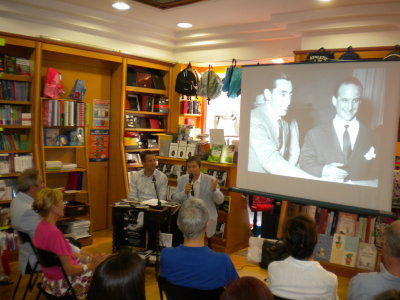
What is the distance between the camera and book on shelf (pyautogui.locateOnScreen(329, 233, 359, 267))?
4000 millimetres

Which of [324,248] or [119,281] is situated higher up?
[119,281]

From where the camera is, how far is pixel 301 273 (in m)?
1.89

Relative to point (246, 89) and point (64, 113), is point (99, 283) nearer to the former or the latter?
point (246, 89)

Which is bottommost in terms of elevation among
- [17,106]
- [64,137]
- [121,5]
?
[64,137]

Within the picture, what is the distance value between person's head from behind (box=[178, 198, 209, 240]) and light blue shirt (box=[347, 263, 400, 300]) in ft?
2.74

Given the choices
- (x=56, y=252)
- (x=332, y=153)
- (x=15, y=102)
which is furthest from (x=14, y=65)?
(x=332, y=153)

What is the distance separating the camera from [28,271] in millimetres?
2996

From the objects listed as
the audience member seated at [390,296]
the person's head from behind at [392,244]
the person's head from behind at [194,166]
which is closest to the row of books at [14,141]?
the person's head from behind at [194,166]

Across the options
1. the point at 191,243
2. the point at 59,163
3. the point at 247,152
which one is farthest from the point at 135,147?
the point at 191,243

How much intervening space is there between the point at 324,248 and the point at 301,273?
2.44 metres

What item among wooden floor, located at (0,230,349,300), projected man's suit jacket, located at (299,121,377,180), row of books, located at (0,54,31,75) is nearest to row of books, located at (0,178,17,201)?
wooden floor, located at (0,230,349,300)

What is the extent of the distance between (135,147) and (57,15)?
1.99m

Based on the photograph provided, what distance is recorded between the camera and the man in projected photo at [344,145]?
292cm

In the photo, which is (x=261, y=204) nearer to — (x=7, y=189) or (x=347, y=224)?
(x=347, y=224)
